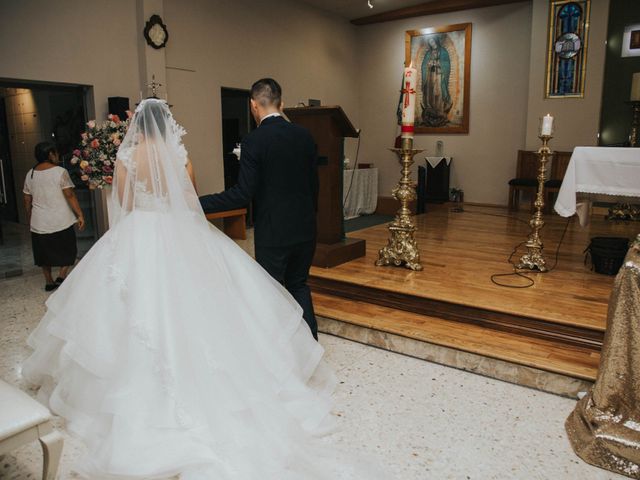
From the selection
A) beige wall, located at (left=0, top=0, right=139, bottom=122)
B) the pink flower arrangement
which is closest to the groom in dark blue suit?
the pink flower arrangement

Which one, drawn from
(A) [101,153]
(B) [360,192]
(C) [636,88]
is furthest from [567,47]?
(A) [101,153]

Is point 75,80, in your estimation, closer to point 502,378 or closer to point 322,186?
point 322,186

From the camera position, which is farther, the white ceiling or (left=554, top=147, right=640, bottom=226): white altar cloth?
the white ceiling

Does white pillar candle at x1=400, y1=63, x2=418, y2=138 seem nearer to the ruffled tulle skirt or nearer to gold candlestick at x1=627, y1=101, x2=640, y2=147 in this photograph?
the ruffled tulle skirt

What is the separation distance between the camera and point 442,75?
29.8 ft

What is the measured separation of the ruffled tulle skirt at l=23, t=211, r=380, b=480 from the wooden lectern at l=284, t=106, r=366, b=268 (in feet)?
5.34

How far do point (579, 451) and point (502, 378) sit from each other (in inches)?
28.5

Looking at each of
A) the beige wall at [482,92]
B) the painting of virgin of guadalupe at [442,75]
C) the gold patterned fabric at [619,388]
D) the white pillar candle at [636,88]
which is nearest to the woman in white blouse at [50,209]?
the gold patterned fabric at [619,388]

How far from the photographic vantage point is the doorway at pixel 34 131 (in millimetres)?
5988

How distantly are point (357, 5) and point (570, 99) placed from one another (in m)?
3.86

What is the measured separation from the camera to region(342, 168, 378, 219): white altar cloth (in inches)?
326

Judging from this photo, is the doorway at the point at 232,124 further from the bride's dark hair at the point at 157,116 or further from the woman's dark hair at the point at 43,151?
the bride's dark hair at the point at 157,116

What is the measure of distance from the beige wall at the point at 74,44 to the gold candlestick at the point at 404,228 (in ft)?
12.5

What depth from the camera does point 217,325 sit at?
8.09 feet
